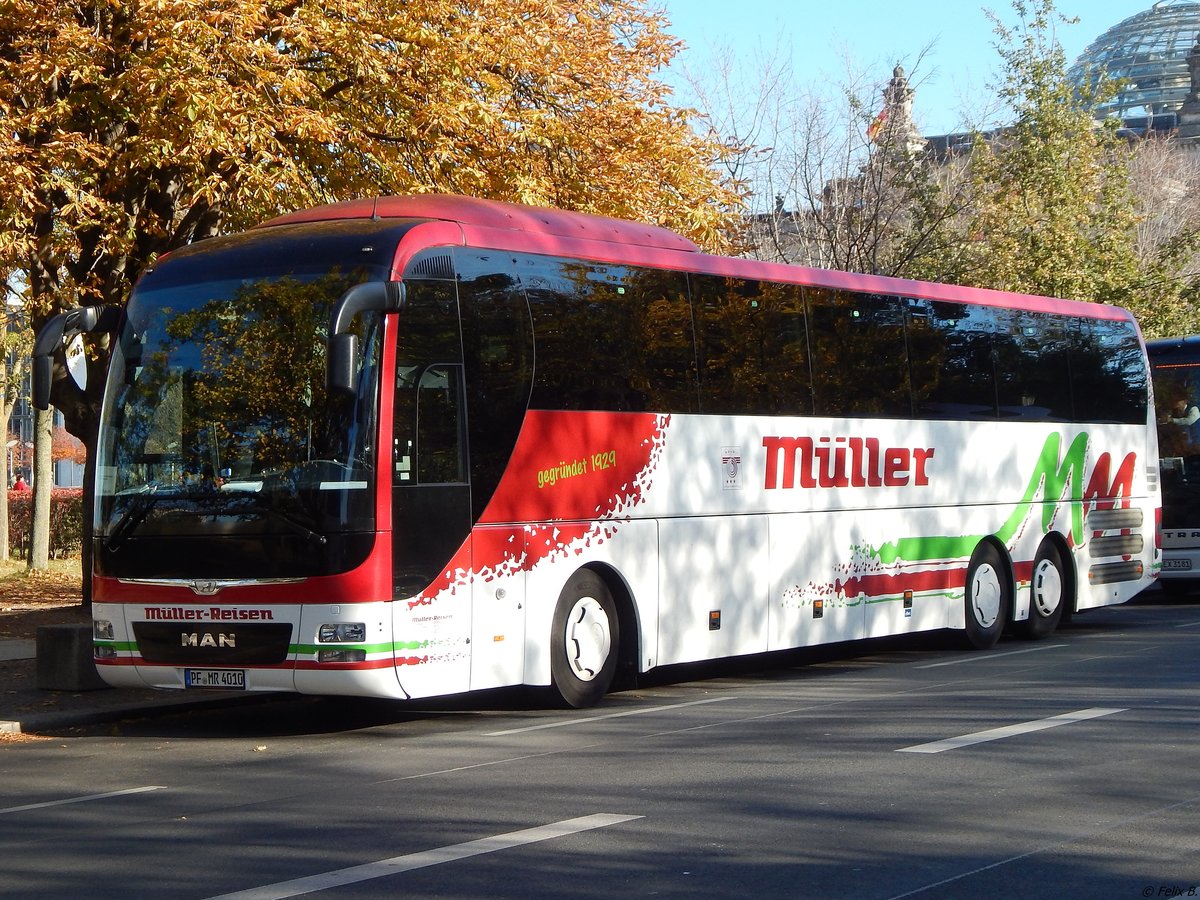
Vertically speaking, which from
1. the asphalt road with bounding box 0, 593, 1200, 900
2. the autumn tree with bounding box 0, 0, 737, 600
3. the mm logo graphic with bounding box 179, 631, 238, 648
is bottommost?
the asphalt road with bounding box 0, 593, 1200, 900

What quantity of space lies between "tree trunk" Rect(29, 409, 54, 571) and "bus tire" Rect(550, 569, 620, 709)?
62.1ft

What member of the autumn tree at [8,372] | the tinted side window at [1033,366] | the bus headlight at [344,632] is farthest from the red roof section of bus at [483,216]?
the autumn tree at [8,372]

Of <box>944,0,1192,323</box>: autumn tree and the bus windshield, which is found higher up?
<box>944,0,1192,323</box>: autumn tree

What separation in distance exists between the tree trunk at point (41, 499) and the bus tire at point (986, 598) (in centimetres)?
1796

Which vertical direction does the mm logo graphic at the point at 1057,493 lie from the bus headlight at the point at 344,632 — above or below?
above

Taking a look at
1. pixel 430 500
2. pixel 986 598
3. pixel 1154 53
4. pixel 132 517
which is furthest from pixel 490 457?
pixel 1154 53

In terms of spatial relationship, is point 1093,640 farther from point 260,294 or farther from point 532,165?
point 260,294

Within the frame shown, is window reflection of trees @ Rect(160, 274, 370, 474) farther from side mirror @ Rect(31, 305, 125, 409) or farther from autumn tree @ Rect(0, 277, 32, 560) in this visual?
autumn tree @ Rect(0, 277, 32, 560)

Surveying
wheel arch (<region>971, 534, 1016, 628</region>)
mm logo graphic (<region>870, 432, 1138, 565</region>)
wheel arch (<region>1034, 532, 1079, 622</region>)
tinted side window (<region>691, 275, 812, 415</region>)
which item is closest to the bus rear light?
tinted side window (<region>691, 275, 812, 415</region>)

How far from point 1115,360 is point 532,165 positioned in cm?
726

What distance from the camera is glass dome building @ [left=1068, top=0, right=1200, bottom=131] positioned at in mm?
130125

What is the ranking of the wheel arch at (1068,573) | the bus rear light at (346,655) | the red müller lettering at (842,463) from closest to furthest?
the bus rear light at (346,655)
the red müller lettering at (842,463)
the wheel arch at (1068,573)

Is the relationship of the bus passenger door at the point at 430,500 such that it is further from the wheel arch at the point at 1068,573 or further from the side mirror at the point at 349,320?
the wheel arch at the point at 1068,573

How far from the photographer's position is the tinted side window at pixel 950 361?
54.4 ft
